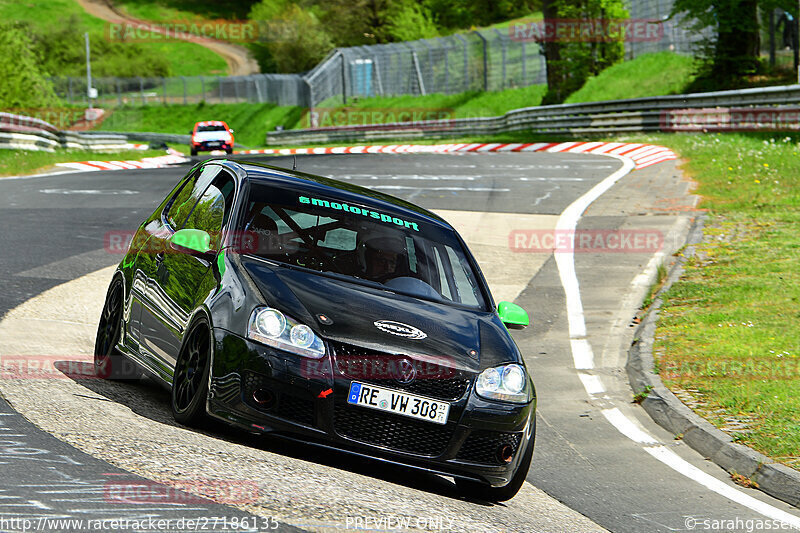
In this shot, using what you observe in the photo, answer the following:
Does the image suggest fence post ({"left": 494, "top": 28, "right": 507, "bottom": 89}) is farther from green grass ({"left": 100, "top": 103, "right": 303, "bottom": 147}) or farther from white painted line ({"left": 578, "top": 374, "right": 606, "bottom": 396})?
white painted line ({"left": 578, "top": 374, "right": 606, "bottom": 396})

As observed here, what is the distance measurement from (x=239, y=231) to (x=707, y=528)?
325 centimetres

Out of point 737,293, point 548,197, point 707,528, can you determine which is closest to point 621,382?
point 737,293

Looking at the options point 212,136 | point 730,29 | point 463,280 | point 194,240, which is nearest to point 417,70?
point 212,136

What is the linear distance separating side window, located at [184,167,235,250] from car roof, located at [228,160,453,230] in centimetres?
16

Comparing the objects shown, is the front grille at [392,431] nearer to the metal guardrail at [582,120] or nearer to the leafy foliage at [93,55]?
the metal guardrail at [582,120]

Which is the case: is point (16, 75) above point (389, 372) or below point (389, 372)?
above

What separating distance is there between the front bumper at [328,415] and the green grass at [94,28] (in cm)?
11666

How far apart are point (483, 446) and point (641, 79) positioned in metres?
40.2

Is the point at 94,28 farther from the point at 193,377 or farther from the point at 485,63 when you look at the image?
the point at 193,377

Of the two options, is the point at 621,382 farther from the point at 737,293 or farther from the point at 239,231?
the point at 239,231

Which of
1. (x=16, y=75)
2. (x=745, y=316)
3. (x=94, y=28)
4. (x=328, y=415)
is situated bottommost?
(x=745, y=316)

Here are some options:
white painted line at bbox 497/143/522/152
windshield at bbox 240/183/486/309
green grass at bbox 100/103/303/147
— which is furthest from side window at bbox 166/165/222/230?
green grass at bbox 100/103/303/147

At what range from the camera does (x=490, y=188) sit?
21.1m

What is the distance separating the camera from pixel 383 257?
6.78 metres
